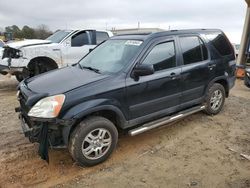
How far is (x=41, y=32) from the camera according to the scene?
37.2 meters

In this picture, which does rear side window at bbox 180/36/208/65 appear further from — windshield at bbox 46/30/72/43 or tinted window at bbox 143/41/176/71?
windshield at bbox 46/30/72/43

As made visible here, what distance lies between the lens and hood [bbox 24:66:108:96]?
12.2 ft

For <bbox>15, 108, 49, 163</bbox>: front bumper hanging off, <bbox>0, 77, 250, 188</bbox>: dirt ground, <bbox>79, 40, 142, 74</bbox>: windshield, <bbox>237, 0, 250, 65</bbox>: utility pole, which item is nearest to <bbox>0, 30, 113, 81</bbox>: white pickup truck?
<bbox>0, 77, 250, 188</bbox>: dirt ground

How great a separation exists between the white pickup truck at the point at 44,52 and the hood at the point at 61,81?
3849 millimetres

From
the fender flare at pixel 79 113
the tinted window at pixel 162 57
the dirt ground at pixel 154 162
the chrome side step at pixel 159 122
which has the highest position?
the tinted window at pixel 162 57

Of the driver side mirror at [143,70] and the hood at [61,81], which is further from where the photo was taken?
the driver side mirror at [143,70]

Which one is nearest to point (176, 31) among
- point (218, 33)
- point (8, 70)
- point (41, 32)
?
point (218, 33)

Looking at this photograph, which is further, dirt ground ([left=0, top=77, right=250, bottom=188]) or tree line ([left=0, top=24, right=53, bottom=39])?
tree line ([left=0, top=24, right=53, bottom=39])

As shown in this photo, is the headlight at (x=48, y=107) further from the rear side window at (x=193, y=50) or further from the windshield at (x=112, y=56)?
the rear side window at (x=193, y=50)

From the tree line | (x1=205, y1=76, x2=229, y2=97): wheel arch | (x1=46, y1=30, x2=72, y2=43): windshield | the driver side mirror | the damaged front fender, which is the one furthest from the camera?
the tree line

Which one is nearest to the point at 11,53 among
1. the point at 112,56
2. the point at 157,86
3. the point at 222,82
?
the point at 112,56

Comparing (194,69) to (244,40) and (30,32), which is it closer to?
(244,40)

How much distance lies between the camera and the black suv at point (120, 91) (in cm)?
353

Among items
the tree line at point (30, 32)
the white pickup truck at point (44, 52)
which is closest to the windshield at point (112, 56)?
the white pickup truck at point (44, 52)
